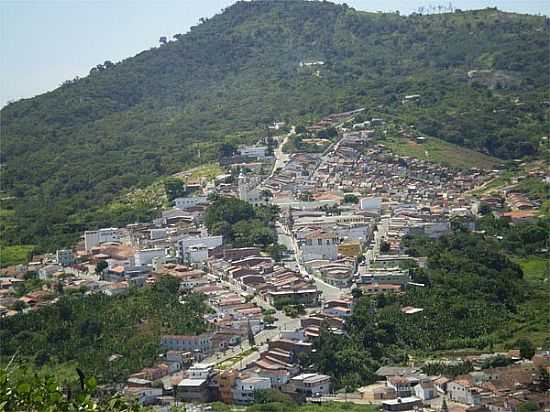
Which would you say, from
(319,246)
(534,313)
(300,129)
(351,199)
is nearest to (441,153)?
(300,129)

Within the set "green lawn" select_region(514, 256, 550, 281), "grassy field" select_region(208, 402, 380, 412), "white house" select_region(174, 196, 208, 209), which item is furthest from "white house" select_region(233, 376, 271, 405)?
"white house" select_region(174, 196, 208, 209)

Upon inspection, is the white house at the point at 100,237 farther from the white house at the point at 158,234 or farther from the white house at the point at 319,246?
the white house at the point at 319,246

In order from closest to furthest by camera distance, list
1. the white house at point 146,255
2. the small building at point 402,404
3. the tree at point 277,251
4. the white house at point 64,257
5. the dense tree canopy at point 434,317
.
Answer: the small building at point 402,404
the dense tree canopy at point 434,317
the white house at point 146,255
the tree at point 277,251
the white house at point 64,257

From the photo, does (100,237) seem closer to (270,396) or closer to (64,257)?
(64,257)

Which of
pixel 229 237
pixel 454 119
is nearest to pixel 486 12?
pixel 454 119

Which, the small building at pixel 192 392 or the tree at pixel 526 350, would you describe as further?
the tree at pixel 526 350

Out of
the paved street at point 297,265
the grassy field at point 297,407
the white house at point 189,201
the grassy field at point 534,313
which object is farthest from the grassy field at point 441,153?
the grassy field at point 297,407
